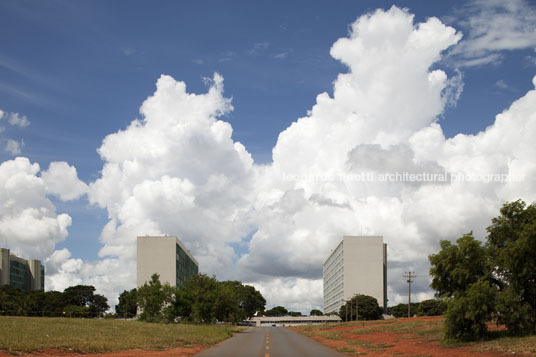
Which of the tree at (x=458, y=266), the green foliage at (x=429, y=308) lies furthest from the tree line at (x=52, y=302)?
the tree at (x=458, y=266)

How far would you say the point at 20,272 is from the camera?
175875 millimetres

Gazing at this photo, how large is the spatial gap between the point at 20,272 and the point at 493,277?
177808mm

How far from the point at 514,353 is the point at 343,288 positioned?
156604 mm

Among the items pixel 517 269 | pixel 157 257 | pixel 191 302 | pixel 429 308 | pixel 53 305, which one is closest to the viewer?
pixel 517 269

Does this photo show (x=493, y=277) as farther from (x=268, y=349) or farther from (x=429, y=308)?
(x=429, y=308)

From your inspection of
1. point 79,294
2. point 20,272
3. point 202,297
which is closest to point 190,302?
point 202,297

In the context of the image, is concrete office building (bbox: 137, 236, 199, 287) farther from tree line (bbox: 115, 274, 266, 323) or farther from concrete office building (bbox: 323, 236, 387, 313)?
concrete office building (bbox: 323, 236, 387, 313)

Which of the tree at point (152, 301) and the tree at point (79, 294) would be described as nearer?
the tree at point (152, 301)

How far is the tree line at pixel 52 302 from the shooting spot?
115050 mm

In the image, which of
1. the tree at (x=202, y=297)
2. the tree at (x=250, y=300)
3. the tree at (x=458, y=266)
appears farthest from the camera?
the tree at (x=250, y=300)

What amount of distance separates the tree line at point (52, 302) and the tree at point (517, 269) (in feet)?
328

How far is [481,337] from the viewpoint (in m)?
29.8

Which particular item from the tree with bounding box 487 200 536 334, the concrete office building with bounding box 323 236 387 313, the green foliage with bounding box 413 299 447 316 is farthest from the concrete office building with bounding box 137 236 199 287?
the tree with bounding box 487 200 536 334

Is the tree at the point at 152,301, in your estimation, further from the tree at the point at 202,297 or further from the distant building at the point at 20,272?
the distant building at the point at 20,272
